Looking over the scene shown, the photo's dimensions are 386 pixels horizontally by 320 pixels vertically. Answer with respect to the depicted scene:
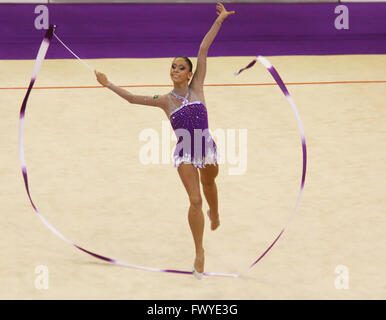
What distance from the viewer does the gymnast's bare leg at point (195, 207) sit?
4012 millimetres

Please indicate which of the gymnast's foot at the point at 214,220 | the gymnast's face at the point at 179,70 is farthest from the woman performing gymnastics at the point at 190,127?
the gymnast's foot at the point at 214,220

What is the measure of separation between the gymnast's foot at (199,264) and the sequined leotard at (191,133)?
48 cm

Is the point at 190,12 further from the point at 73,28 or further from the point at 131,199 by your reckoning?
the point at 131,199

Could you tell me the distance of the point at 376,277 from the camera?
4.05m

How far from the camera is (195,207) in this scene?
4008 mm

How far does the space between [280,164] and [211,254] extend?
1.59 metres

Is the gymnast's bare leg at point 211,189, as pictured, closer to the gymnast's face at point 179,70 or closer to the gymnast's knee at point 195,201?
the gymnast's knee at point 195,201

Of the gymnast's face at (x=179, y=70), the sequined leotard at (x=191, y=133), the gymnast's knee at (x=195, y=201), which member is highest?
the gymnast's face at (x=179, y=70)

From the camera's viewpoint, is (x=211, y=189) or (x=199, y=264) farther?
(x=211, y=189)

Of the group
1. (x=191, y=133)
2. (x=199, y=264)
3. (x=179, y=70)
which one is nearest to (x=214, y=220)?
(x=199, y=264)

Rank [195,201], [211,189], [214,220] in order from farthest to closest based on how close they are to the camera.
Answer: [214,220], [211,189], [195,201]

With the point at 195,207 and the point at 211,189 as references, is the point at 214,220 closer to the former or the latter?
the point at 211,189

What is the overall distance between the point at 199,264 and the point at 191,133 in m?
0.71

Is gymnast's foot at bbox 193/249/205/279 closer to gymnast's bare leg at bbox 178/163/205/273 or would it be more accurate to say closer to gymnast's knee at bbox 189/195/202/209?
gymnast's bare leg at bbox 178/163/205/273
